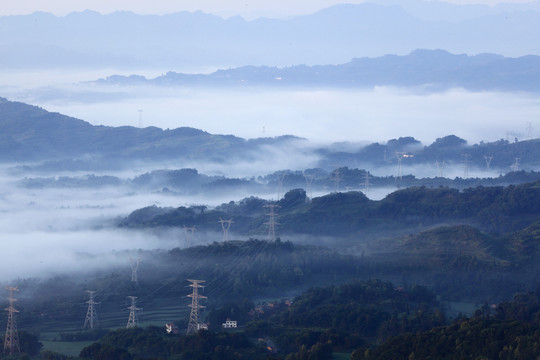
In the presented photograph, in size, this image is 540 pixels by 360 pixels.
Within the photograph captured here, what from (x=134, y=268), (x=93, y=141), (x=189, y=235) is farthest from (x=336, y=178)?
(x=93, y=141)

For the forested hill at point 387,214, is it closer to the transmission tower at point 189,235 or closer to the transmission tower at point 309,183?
the transmission tower at point 189,235

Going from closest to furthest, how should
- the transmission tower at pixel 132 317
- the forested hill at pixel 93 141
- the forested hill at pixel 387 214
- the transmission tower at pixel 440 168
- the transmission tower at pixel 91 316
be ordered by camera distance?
the transmission tower at pixel 132 317, the transmission tower at pixel 91 316, the forested hill at pixel 387 214, the transmission tower at pixel 440 168, the forested hill at pixel 93 141

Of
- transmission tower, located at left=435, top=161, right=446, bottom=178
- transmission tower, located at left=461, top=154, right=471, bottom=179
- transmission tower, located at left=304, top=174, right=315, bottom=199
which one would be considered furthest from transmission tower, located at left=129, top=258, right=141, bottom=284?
transmission tower, located at left=435, top=161, right=446, bottom=178

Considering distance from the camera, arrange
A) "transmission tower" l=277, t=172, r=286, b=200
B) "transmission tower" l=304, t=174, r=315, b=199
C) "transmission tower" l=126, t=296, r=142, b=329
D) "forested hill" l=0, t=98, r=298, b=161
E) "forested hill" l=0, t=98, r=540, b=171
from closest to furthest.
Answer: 1. "transmission tower" l=126, t=296, r=142, b=329
2. "transmission tower" l=304, t=174, r=315, b=199
3. "transmission tower" l=277, t=172, r=286, b=200
4. "forested hill" l=0, t=98, r=540, b=171
5. "forested hill" l=0, t=98, r=298, b=161

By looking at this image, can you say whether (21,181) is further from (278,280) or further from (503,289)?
(503,289)

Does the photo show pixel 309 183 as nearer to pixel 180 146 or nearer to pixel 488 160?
pixel 488 160

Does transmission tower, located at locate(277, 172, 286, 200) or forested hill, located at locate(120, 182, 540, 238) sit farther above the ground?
transmission tower, located at locate(277, 172, 286, 200)

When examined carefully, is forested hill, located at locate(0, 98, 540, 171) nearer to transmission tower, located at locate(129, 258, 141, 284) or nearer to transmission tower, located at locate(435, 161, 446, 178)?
transmission tower, located at locate(435, 161, 446, 178)

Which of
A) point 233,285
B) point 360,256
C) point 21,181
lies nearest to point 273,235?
point 360,256

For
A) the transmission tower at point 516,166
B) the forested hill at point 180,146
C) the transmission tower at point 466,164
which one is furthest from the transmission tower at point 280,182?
the transmission tower at point 516,166
